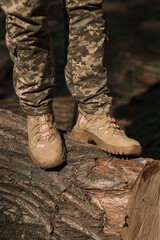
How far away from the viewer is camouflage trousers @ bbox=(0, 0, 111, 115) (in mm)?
1868

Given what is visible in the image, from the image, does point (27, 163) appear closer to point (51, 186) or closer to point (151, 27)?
point (51, 186)

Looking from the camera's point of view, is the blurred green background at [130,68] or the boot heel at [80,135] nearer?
the boot heel at [80,135]

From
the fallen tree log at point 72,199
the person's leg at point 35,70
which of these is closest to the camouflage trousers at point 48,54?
the person's leg at point 35,70

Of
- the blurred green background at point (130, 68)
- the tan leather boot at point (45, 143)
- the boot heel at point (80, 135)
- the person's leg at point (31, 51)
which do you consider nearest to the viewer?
the person's leg at point (31, 51)

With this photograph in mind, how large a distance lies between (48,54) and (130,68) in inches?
173

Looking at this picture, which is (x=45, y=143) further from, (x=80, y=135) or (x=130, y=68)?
(x=130, y=68)

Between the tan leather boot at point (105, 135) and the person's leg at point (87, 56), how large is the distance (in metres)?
0.07

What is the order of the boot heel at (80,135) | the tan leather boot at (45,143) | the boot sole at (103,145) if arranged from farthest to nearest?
the boot heel at (80,135) < the boot sole at (103,145) < the tan leather boot at (45,143)

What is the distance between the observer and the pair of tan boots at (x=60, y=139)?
2.11 metres

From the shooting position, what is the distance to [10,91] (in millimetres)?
5570

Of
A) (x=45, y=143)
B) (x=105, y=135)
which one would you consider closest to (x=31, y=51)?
(x=45, y=143)

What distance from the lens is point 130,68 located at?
20.6ft

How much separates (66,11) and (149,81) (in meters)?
4.49

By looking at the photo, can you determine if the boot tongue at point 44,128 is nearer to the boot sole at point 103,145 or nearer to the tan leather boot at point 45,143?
the tan leather boot at point 45,143
